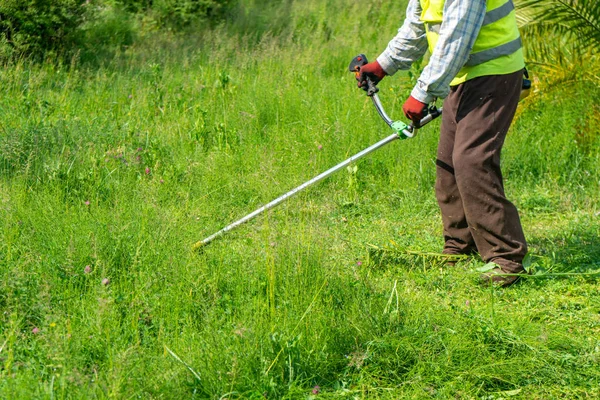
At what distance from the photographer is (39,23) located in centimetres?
775

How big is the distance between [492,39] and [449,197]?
0.99m

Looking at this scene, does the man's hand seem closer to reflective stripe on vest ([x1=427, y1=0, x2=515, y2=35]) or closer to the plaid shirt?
the plaid shirt

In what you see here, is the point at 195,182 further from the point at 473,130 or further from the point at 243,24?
the point at 243,24

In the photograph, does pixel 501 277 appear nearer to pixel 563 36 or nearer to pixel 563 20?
pixel 563 20

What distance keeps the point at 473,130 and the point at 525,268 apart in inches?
31.3

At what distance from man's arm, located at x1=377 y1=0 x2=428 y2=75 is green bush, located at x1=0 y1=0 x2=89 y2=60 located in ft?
12.8

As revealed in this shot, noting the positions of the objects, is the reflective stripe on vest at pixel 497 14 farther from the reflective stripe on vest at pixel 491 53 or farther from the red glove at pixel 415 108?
the red glove at pixel 415 108

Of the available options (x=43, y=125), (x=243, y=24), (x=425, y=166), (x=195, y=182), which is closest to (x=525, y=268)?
(x=425, y=166)

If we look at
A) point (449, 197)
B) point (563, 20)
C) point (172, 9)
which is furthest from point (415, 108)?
point (172, 9)

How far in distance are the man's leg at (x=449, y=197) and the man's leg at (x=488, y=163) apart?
0.19 m

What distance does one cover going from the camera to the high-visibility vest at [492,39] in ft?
13.2

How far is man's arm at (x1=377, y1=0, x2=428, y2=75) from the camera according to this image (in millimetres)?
4471

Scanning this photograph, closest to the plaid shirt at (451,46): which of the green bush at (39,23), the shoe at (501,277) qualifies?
the shoe at (501,277)

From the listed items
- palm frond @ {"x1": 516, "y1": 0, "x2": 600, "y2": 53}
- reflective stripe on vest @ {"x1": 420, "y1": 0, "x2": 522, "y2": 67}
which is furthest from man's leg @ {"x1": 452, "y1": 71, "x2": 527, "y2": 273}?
palm frond @ {"x1": 516, "y1": 0, "x2": 600, "y2": 53}
